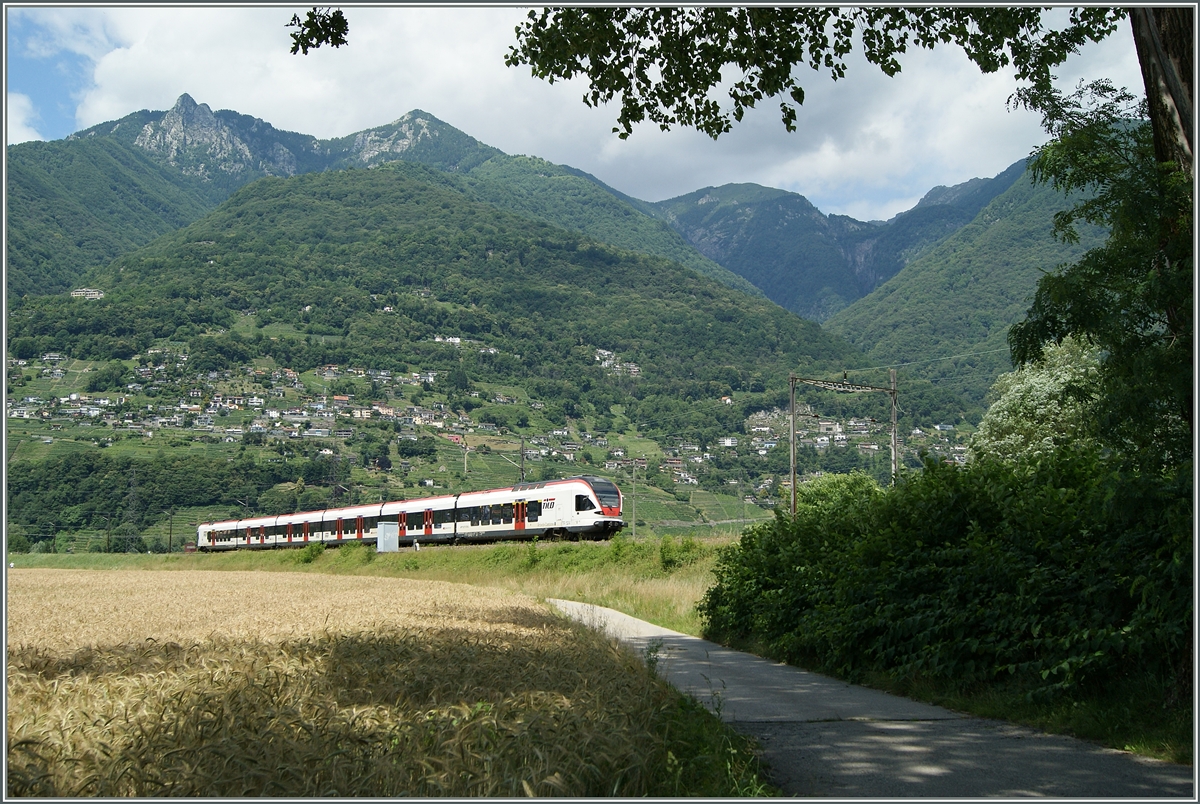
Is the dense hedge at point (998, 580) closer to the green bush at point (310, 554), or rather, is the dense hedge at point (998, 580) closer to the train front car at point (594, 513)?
the train front car at point (594, 513)

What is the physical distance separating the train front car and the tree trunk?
3150cm

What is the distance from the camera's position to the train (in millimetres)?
37562

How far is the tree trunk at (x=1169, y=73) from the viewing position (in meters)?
5.91

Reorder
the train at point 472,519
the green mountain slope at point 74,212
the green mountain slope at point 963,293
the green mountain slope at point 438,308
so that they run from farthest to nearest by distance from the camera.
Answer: the green mountain slope at point 963,293, the green mountain slope at point 438,308, the green mountain slope at point 74,212, the train at point 472,519

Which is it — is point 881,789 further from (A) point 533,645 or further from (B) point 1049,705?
(A) point 533,645

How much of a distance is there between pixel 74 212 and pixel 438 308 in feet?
206

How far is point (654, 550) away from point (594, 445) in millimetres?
88585

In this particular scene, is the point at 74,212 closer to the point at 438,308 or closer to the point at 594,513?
the point at 438,308

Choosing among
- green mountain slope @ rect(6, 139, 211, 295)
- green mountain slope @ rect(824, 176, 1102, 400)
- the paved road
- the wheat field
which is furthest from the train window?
green mountain slope @ rect(6, 139, 211, 295)

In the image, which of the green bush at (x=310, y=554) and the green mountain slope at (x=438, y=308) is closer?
the green bush at (x=310, y=554)

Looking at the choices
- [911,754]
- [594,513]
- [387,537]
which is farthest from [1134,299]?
[387,537]

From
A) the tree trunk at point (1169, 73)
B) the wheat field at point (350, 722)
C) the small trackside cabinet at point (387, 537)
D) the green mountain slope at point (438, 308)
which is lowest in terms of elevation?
the small trackside cabinet at point (387, 537)

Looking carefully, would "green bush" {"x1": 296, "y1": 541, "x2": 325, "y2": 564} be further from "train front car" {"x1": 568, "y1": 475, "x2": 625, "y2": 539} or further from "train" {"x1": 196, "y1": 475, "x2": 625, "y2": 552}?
"train front car" {"x1": 568, "y1": 475, "x2": 625, "y2": 539}

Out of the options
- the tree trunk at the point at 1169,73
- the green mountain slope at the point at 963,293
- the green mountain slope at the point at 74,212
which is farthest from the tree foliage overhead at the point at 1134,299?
the green mountain slope at the point at 963,293
